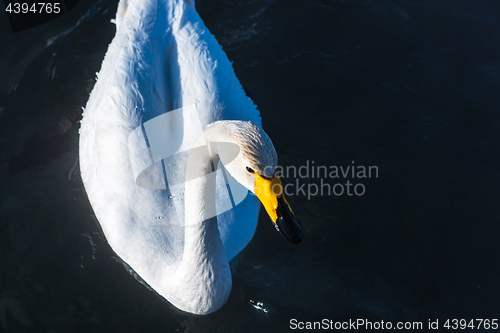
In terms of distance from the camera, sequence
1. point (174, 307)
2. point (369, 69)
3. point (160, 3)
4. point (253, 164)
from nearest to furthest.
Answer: point (253, 164)
point (174, 307)
point (160, 3)
point (369, 69)

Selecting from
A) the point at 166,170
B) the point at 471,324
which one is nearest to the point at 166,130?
the point at 166,170

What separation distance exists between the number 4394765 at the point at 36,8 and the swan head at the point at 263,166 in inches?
255

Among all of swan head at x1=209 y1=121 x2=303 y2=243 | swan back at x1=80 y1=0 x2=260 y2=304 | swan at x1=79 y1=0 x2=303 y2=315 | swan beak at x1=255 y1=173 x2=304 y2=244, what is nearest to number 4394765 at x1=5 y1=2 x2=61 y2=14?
swan back at x1=80 y1=0 x2=260 y2=304

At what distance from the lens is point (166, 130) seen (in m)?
5.51

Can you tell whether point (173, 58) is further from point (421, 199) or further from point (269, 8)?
point (421, 199)

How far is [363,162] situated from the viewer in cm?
730

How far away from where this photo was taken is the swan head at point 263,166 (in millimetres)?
3922

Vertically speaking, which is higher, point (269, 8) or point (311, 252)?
point (269, 8)

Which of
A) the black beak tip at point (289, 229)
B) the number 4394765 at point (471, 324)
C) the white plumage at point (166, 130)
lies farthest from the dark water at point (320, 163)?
the black beak tip at point (289, 229)

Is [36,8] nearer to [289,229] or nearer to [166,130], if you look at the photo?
[166,130]

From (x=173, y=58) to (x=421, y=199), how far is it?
4.19 metres

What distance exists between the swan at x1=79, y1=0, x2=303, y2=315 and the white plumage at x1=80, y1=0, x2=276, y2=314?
12 mm

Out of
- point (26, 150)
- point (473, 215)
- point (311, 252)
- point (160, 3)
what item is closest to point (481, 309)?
point (473, 215)

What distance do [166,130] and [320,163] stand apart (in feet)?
9.02
